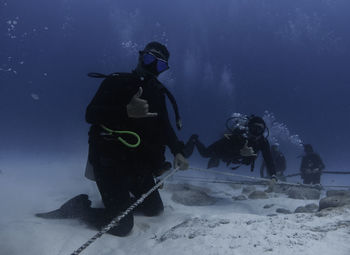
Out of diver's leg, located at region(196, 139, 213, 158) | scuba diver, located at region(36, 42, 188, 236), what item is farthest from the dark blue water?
scuba diver, located at region(36, 42, 188, 236)

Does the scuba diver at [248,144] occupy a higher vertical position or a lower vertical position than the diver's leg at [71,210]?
higher

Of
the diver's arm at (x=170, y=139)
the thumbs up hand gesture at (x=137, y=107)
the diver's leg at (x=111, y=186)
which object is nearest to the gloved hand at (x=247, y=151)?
the diver's arm at (x=170, y=139)

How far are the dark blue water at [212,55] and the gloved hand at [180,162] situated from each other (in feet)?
231

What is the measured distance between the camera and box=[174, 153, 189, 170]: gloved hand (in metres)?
4.04

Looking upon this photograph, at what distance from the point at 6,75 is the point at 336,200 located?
97990 mm

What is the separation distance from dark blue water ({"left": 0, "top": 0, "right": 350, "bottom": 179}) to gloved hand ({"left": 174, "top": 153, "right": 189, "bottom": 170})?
70444 millimetres

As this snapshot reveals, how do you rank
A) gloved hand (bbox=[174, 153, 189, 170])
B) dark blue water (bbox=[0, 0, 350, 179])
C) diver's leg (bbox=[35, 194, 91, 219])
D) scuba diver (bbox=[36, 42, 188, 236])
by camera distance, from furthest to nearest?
1. dark blue water (bbox=[0, 0, 350, 179])
2. gloved hand (bbox=[174, 153, 189, 170])
3. diver's leg (bbox=[35, 194, 91, 219])
4. scuba diver (bbox=[36, 42, 188, 236])

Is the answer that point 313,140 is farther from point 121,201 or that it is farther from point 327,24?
point 121,201

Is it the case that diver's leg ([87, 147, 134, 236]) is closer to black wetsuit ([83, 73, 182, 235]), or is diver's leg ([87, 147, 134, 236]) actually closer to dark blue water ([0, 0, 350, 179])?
black wetsuit ([83, 73, 182, 235])

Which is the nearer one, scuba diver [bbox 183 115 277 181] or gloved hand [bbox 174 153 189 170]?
gloved hand [bbox 174 153 189 170]

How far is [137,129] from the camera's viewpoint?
3600mm

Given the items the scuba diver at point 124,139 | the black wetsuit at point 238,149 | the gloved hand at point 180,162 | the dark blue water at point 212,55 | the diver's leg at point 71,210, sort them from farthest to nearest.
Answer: the dark blue water at point 212,55 → the black wetsuit at point 238,149 → the gloved hand at point 180,162 → the diver's leg at point 71,210 → the scuba diver at point 124,139

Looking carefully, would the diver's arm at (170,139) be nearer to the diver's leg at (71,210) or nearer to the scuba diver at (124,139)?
the scuba diver at (124,139)

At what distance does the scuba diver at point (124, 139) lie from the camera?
130 inches
